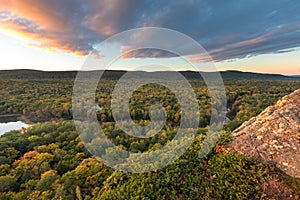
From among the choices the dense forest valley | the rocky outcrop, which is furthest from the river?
the rocky outcrop

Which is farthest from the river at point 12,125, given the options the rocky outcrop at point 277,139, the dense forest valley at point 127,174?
the rocky outcrop at point 277,139

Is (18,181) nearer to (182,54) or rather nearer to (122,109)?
(122,109)

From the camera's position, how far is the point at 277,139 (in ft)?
14.1

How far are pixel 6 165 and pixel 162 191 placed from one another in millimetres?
26958

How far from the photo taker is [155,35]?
724 centimetres

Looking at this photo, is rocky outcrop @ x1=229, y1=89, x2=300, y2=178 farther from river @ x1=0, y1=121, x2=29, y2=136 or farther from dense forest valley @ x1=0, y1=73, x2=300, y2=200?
river @ x1=0, y1=121, x2=29, y2=136

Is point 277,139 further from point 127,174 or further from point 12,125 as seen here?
point 12,125

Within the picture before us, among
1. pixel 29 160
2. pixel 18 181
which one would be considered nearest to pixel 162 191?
pixel 18 181

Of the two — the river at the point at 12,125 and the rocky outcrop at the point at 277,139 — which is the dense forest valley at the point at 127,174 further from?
the river at the point at 12,125

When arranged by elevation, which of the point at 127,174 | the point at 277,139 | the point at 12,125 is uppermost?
the point at 277,139

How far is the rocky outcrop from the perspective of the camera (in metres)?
3.92

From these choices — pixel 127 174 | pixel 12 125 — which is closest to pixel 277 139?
pixel 127 174

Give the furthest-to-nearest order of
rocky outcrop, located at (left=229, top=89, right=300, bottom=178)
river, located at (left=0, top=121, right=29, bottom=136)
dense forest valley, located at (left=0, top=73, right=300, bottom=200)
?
river, located at (left=0, top=121, right=29, bottom=136)
rocky outcrop, located at (left=229, top=89, right=300, bottom=178)
dense forest valley, located at (left=0, top=73, right=300, bottom=200)

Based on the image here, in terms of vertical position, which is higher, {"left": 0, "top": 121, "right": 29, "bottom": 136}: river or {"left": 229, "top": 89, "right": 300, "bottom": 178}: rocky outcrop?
{"left": 229, "top": 89, "right": 300, "bottom": 178}: rocky outcrop
